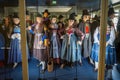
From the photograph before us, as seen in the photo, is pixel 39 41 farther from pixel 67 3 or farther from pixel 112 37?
pixel 112 37

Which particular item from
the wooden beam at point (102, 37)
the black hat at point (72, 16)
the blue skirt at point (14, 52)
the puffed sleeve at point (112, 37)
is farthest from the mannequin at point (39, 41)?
the puffed sleeve at point (112, 37)

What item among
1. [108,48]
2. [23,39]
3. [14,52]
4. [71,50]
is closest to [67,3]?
[71,50]

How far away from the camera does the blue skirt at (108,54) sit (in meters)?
3.02

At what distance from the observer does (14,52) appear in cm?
299

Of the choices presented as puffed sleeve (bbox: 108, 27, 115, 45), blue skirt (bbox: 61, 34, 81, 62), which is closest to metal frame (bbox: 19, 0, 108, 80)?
puffed sleeve (bbox: 108, 27, 115, 45)

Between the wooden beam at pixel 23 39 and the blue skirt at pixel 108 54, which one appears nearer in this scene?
the wooden beam at pixel 23 39

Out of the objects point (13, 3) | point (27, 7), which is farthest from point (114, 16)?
point (13, 3)

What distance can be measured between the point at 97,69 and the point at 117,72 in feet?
1.09

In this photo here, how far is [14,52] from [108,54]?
1.52m

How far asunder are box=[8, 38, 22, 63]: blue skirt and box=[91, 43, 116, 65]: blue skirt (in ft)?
3.89

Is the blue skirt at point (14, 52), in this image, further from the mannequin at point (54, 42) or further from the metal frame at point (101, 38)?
the mannequin at point (54, 42)

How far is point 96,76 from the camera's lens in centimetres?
309

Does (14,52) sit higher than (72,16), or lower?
lower

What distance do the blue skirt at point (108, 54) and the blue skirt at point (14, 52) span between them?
1.19 meters
